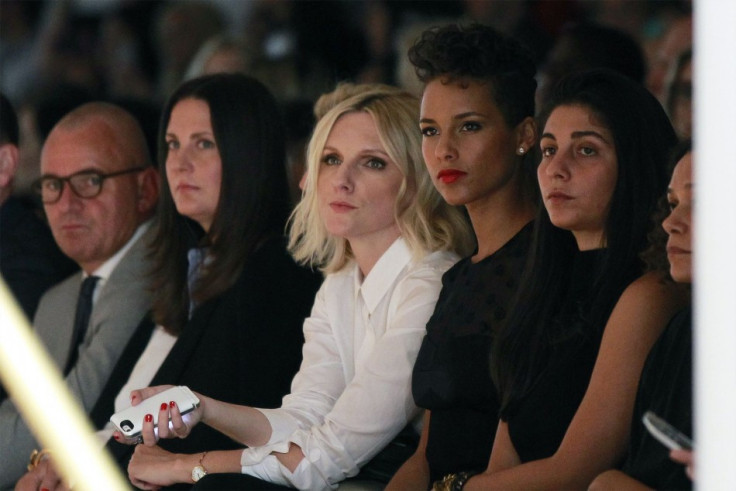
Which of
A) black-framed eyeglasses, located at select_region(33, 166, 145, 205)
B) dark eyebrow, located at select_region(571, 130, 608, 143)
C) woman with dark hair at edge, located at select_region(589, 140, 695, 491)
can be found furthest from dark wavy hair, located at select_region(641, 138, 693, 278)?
black-framed eyeglasses, located at select_region(33, 166, 145, 205)

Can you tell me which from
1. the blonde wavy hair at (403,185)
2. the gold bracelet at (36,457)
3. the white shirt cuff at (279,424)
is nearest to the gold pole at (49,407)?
the gold bracelet at (36,457)

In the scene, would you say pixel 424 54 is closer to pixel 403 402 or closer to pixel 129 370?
pixel 403 402

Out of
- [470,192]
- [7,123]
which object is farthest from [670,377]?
[7,123]

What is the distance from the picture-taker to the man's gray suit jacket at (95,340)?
153 inches

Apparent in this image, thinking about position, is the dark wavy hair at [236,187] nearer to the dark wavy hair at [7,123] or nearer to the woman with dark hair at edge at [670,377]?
the dark wavy hair at [7,123]

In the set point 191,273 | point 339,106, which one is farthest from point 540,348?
point 191,273

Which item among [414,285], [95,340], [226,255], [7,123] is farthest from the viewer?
[7,123]

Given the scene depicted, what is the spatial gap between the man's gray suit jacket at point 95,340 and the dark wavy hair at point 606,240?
1620mm

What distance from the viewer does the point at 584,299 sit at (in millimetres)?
2600

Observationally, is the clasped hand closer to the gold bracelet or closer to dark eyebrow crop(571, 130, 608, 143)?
the gold bracelet

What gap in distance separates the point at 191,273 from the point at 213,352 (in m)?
0.38

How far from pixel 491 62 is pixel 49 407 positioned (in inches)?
68.3

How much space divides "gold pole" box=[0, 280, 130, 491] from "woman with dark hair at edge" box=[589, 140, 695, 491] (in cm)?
153

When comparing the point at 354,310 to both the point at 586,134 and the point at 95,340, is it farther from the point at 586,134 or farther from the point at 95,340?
the point at 95,340
